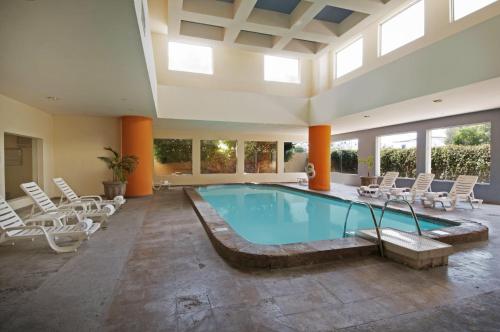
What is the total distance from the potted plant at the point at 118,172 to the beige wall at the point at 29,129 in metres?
1.91

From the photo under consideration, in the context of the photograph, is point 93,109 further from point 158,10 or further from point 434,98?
point 434,98

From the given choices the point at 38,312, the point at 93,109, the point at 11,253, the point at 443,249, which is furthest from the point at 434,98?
the point at 93,109

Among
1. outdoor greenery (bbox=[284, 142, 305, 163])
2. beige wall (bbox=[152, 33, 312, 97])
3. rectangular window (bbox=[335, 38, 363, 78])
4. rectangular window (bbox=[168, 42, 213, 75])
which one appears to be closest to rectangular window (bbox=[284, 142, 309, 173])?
outdoor greenery (bbox=[284, 142, 305, 163])

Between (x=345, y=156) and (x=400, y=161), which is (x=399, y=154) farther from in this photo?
(x=345, y=156)

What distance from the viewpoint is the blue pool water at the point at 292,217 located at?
530 cm

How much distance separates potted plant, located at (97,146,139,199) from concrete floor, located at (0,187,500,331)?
14.0ft

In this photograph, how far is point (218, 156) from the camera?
13.8 meters

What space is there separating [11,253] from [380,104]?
843 centimetres

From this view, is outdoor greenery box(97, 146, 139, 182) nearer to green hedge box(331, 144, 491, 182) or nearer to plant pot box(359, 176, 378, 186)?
plant pot box(359, 176, 378, 186)

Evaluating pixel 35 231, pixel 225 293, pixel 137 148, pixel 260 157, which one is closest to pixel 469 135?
pixel 260 157

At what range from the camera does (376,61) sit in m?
8.96

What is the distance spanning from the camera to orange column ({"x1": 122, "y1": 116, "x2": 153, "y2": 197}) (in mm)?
8664

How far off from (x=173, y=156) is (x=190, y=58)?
491 cm

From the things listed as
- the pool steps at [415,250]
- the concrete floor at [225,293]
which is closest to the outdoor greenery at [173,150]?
the concrete floor at [225,293]
